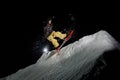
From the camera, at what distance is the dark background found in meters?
8.00

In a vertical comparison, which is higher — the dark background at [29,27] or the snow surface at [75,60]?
the dark background at [29,27]

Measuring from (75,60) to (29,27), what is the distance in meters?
5.41

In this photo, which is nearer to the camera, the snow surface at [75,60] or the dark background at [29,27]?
the snow surface at [75,60]

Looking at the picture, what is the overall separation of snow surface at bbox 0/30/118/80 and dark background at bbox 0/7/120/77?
10.3ft

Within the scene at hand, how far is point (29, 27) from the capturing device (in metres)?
8.91

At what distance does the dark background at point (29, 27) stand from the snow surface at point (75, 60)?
3.13 meters

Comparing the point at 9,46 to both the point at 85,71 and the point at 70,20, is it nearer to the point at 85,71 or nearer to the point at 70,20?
the point at 70,20

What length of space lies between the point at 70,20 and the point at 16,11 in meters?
2.63

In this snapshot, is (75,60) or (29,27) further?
(29,27)

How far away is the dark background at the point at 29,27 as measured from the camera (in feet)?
26.2

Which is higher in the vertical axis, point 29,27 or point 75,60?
point 29,27

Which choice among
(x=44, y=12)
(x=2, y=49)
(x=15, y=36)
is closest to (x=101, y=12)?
(x=44, y=12)

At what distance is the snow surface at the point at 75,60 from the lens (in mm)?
3094

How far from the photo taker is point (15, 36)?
29.0 feet
